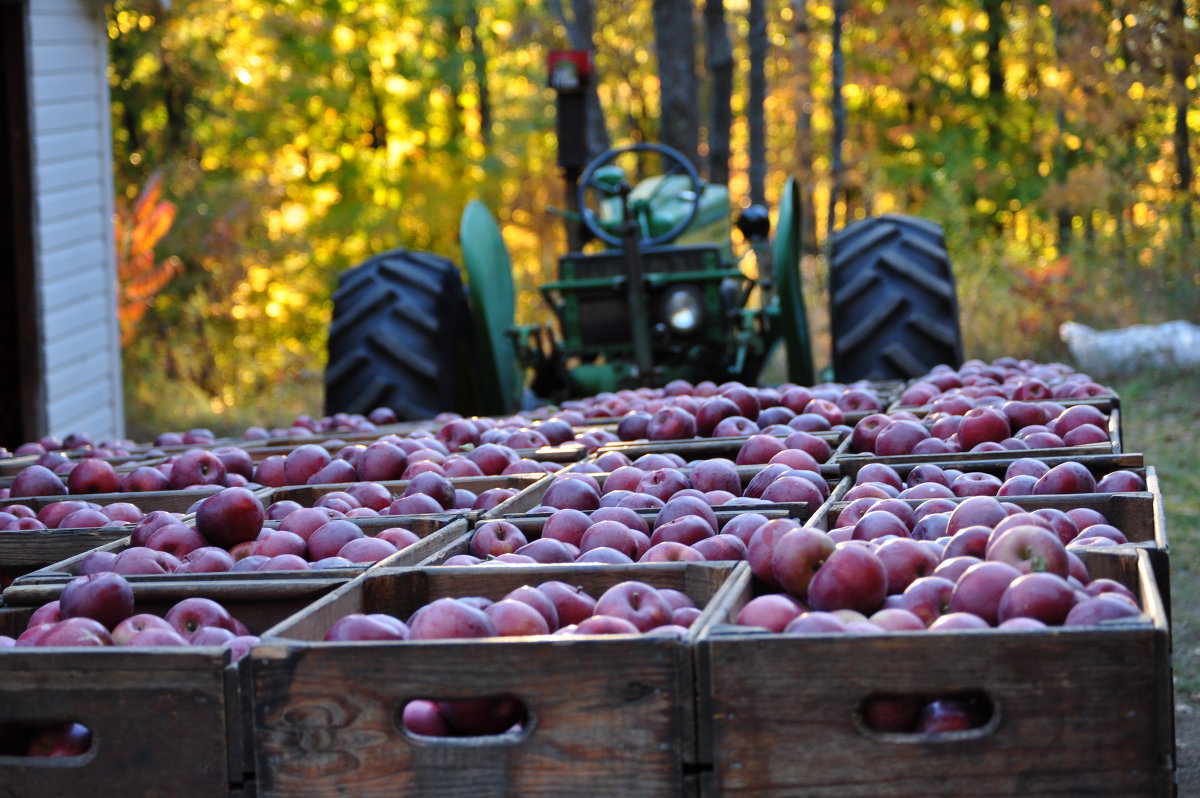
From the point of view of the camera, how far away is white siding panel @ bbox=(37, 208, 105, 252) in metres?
8.88

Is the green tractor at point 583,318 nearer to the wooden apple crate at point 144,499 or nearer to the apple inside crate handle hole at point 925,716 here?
the wooden apple crate at point 144,499

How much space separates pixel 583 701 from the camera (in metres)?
1.74

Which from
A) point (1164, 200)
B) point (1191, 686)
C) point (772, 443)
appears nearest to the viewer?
point (772, 443)

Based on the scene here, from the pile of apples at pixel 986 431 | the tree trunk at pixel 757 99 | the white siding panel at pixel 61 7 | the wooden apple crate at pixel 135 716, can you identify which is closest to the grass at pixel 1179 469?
the pile of apples at pixel 986 431

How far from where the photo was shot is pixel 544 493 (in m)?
3.06

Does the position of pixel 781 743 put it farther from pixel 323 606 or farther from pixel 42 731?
pixel 42 731

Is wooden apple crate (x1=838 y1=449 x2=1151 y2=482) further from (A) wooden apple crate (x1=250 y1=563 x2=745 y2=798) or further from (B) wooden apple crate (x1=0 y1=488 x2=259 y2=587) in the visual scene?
(B) wooden apple crate (x1=0 y1=488 x2=259 y2=587)

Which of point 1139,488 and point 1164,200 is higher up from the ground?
point 1164,200

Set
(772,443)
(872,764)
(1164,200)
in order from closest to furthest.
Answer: (872,764), (772,443), (1164,200)

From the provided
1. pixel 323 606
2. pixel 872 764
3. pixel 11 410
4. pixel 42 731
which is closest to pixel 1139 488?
pixel 872 764

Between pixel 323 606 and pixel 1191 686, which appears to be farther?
pixel 1191 686

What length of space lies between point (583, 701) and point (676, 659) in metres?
0.13

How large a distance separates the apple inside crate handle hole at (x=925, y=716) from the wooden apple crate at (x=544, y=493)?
96cm

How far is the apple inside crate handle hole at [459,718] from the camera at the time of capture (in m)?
1.77
